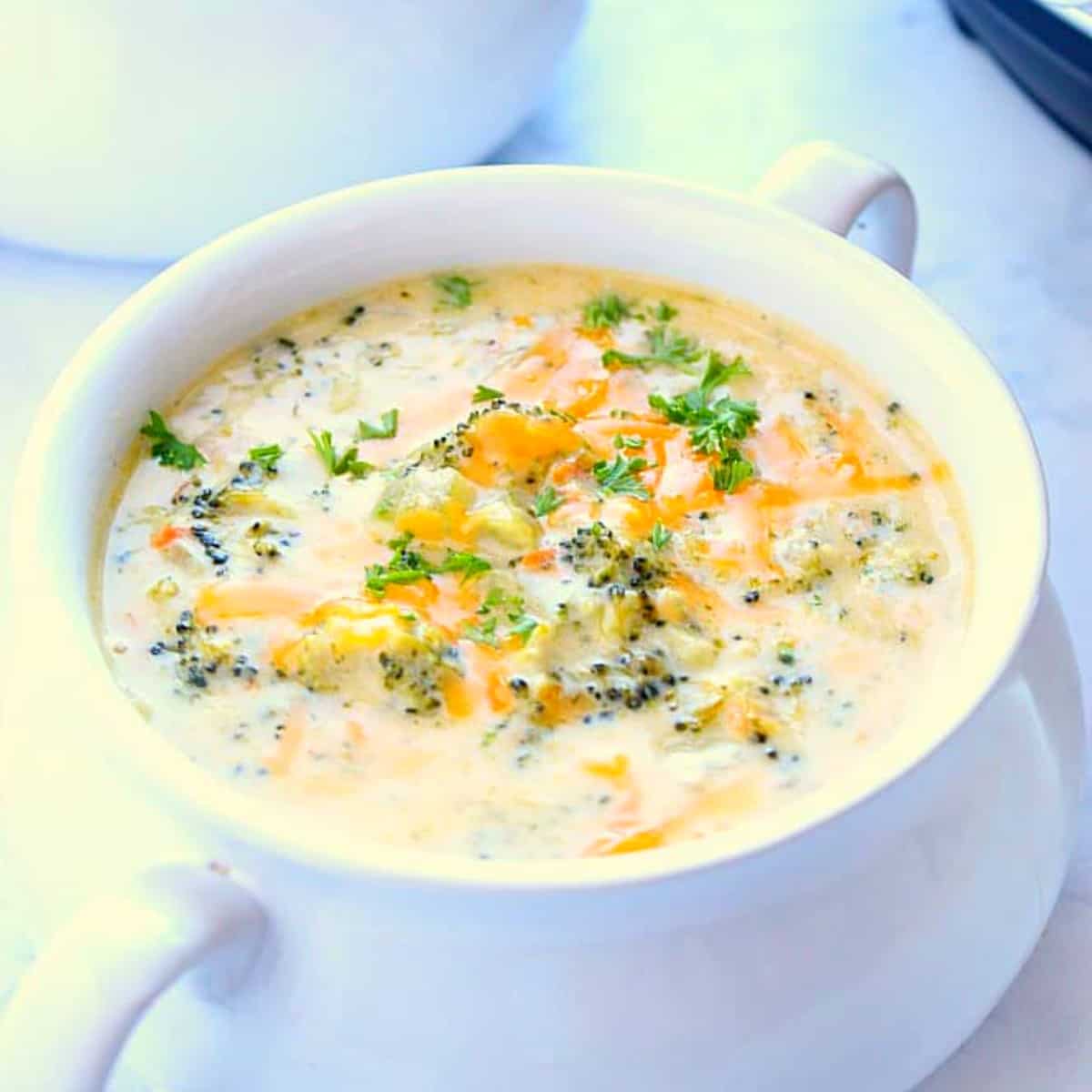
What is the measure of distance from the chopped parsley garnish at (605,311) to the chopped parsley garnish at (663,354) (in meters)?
0.03

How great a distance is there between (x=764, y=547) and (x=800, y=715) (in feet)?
0.49

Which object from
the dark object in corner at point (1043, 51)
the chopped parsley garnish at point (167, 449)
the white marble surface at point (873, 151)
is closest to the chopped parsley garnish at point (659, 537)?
the chopped parsley garnish at point (167, 449)

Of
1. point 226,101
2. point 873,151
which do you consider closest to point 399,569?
point 226,101

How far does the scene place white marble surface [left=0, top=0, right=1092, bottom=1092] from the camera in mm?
1768

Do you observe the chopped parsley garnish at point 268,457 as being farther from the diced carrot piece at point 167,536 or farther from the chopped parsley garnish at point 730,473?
the chopped parsley garnish at point 730,473

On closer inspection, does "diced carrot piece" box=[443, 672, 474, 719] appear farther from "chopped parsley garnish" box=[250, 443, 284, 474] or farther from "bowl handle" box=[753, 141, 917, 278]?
"bowl handle" box=[753, 141, 917, 278]

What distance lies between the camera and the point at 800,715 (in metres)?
1.10

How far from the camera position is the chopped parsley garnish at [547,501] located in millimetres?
1247

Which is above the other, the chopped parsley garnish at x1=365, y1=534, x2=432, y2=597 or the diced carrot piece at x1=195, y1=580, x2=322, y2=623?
the chopped parsley garnish at x1=365, y1=534, x2=432, y2=597

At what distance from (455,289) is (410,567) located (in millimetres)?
326

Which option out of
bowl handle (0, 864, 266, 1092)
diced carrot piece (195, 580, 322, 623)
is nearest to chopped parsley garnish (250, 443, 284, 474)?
diced carrot piece (195, 580, 322, 623)

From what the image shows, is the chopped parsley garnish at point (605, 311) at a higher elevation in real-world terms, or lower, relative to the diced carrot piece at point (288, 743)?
higher

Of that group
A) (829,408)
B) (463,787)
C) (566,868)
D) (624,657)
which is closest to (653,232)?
(829,408)

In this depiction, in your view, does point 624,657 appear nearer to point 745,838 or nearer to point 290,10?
point 745,838
